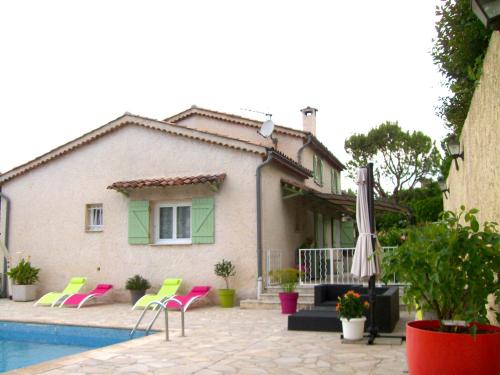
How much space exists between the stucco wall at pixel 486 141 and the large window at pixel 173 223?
874 centimetres

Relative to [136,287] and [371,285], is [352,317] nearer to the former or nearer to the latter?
[371,285]

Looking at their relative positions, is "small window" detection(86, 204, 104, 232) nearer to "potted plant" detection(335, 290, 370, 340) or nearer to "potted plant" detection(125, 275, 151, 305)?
"potted plant" detection(125, 275, 151, 305)

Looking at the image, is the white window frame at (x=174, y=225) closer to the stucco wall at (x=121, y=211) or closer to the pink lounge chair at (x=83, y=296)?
the stucco wall at (x=121, y=211)

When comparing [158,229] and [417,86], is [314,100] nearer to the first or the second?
[158,229]

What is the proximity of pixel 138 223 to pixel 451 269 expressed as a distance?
1137cm

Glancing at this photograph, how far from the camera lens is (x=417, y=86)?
31.3 feet

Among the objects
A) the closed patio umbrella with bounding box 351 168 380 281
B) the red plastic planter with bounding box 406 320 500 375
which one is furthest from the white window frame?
the red plastic planter with bounding box 406 320 500 375

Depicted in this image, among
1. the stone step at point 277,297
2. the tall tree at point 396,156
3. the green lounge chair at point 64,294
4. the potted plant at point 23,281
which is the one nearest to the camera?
the stone step at point 277,297

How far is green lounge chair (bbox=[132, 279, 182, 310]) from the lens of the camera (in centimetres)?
1226

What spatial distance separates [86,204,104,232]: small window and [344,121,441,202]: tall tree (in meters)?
22.8

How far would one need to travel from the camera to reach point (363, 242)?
8.09 m

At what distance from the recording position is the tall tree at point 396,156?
33562mm

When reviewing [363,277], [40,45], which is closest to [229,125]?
[40,45]

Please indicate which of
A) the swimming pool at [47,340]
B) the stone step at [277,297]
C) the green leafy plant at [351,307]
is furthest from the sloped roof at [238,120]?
the green leafy plant at [351,307]
